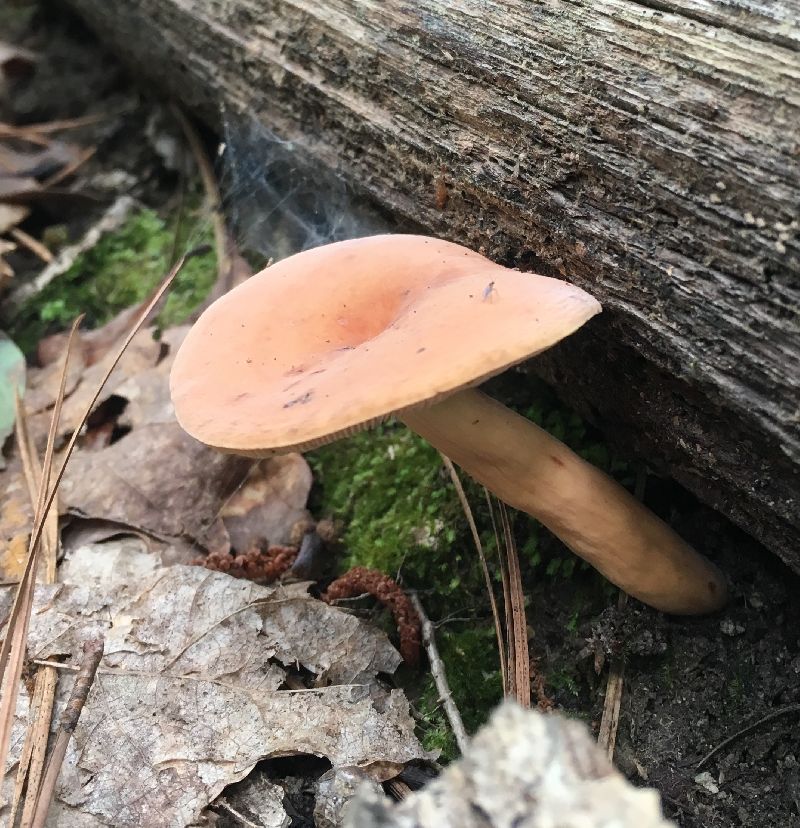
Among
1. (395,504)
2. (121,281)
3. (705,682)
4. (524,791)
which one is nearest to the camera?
(524,791)

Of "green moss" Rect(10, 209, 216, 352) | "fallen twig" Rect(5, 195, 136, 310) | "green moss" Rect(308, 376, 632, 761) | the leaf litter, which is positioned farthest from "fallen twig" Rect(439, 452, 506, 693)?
"fallen twig" Rect(5, 195, 136, 310)

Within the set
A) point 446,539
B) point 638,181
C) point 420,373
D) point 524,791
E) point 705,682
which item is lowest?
point 446,539

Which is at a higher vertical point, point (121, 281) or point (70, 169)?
point (70, 169)

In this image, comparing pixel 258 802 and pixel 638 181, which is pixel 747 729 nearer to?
pixel 258 802

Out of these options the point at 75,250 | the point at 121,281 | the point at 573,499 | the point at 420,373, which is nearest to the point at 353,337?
the point at 420,373

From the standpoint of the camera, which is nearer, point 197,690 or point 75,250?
point 197,690

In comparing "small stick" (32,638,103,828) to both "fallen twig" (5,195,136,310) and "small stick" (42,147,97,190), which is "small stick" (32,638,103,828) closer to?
"fallen twig" (5,195,136,310)

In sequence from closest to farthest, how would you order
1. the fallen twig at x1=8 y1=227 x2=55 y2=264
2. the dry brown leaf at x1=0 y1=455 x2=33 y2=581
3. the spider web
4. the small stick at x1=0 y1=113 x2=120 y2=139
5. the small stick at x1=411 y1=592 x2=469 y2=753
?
the small stick at x1=411 y1=592 x2=469 y2=753 < the dry brown leaf at x1=0 y1=455 x2=33 y2=581 < the spider web < the fallen twig at x1=8 y1=227 x2=55 y2=264 < the small stick at x1=0 y1=113 x2=120 y2=139
